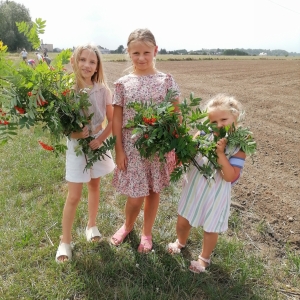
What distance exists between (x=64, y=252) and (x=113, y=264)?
0.42 m

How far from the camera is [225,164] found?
6.78ft

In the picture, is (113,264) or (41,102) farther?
(113,264)

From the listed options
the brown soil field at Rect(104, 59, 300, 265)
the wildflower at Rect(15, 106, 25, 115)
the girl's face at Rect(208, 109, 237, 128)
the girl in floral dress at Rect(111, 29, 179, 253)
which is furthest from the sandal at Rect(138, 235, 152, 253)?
the wildflower at Rect(15, 106, 25, 115)

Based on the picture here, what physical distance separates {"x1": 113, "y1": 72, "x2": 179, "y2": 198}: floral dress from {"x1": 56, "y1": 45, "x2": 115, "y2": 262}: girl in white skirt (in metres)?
0.17

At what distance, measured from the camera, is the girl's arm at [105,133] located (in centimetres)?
231

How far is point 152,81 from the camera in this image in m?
2.33

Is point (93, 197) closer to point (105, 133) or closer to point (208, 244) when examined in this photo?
point (105, 133)

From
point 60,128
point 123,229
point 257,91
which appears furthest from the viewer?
point 257,91

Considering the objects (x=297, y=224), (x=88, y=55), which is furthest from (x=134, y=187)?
(x=297, y=224)

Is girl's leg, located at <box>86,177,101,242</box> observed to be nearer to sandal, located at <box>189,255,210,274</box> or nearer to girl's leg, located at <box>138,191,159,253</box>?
girl's leg, located at <box>138,191,159,253</box>

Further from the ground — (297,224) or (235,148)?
(235,148)

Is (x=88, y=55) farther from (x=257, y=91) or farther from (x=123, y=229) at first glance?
(x=257, y=91)

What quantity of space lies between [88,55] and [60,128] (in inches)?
28.2

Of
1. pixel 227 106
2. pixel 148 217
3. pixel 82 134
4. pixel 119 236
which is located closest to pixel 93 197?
pixel 119 236
